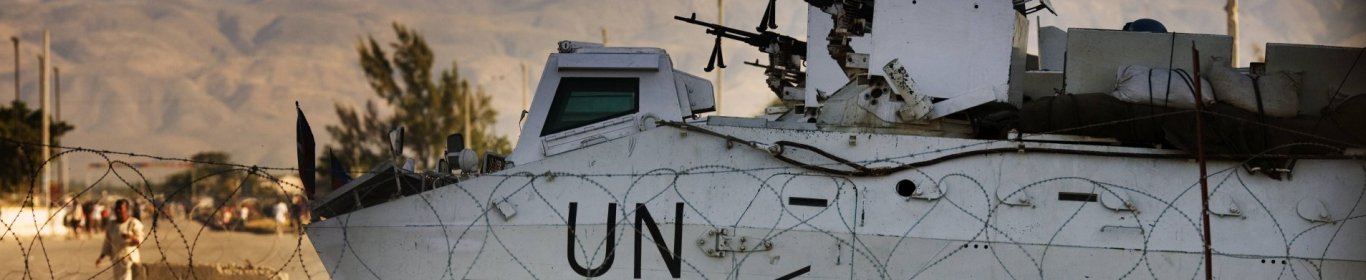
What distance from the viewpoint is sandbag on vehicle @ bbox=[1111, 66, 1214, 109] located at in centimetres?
996

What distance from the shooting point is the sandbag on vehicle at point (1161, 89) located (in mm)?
9961

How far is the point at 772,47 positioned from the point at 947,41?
13.9 feet

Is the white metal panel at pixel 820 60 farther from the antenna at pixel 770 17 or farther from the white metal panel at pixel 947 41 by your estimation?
the white metal panel at pixel 947 41

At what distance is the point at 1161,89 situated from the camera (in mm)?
10023

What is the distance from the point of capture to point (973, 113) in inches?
425

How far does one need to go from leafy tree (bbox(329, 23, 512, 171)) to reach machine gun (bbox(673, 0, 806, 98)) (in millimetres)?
35817

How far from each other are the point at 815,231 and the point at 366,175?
2.98m

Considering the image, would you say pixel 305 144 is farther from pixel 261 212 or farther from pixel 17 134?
pixel 17 134

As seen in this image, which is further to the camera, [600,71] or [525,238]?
[600,71]

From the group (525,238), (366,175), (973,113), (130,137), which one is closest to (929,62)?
(973,113)

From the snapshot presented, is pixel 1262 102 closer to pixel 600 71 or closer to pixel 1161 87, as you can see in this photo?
pixel 1161 87

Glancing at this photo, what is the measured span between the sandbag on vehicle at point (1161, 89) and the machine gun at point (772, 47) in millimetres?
4732

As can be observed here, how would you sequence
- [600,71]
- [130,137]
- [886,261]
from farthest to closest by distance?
[130,137] → [600,71] → [886,261]

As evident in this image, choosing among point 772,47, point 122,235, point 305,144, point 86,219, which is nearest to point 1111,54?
point 772,47
